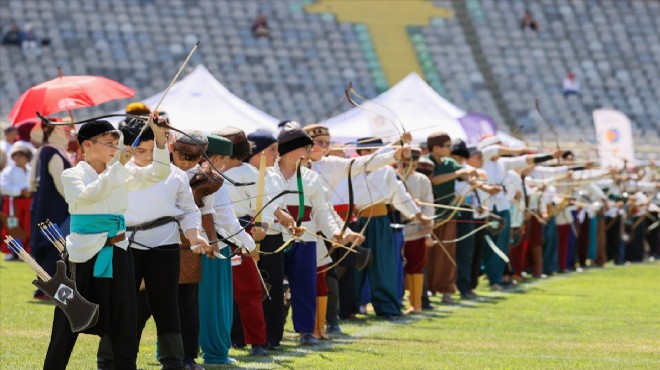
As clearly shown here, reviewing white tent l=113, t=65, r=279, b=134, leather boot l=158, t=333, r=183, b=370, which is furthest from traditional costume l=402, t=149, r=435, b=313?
leather boot l=158, t=333, r=183, b=370

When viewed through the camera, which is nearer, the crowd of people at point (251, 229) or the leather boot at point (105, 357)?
the crowd of people at point (251, 229)

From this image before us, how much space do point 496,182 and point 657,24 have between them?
99.2 ft

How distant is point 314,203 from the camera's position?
10.3 meters

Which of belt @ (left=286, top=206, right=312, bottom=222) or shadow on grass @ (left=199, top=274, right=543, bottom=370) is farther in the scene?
belt @ (left=286, top=206, right=312, bottom=222)

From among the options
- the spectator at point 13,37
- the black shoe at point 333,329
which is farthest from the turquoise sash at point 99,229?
the spectator at point 13,37

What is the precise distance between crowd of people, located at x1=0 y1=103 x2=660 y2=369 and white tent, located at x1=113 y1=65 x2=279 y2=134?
7.43 ft

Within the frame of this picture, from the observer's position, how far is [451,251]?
15.0 m

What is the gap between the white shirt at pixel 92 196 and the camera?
710 cm

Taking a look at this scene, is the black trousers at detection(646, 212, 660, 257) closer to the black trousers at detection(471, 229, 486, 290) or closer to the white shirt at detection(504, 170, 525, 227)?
the white shirt at detection(504, 170, 525, 227)

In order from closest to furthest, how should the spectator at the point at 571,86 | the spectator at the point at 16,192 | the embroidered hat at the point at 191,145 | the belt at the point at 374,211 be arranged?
the embroidered hat at the point at 191,145
the belt at the point at 374,211
the spectator at the point at 16,192
the spectator at the point at 571,86

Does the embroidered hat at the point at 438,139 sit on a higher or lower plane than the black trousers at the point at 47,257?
higher

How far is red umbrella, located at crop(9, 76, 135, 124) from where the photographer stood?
39.0ft

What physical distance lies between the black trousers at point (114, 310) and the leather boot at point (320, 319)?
338cm

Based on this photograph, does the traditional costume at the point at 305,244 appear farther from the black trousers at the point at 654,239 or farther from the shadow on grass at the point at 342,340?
the black trousers at the point at 654,239
